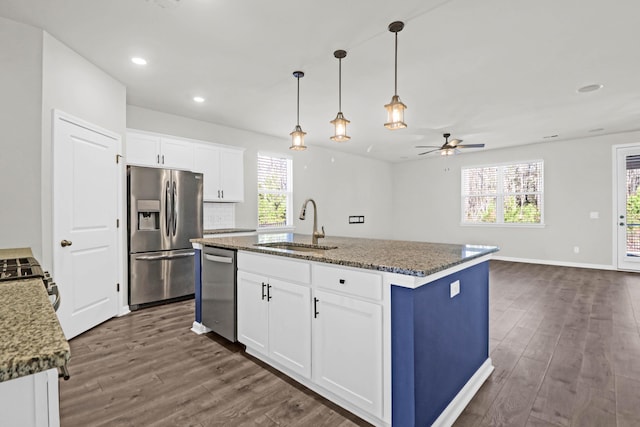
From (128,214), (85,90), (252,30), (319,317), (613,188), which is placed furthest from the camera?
(613,188)

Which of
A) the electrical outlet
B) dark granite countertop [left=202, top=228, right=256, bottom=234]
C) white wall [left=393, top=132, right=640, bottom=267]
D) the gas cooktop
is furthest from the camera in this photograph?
white wall [left=393, top=132, right=640, bottom=267]

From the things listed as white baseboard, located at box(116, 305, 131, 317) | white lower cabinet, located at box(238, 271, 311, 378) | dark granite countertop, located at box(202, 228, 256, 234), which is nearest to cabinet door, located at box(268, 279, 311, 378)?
white lower cabinet, located at box(238, 271, 311, 378)

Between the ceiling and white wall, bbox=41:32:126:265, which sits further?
white wall, bbox=41:32:126:265

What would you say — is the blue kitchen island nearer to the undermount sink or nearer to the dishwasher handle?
the undermount sink

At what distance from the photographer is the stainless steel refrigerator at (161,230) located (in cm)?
376

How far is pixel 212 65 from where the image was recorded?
10.4ft

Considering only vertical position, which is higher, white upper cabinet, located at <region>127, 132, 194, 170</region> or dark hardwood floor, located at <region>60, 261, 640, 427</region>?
white upper cabinet, located at <region>127, 132, 194, 170</region>

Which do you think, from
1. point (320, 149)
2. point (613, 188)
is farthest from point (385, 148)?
point (613, 188)

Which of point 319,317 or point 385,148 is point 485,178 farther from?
point 319,317

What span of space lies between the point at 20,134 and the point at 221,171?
2569 mm

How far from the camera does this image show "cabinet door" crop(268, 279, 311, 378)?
2018 millimetres

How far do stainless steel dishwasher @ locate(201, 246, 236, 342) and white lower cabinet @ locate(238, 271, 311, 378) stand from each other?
0.11 metres

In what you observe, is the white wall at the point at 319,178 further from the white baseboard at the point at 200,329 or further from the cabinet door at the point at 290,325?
the cabinet door at the point at 290,325

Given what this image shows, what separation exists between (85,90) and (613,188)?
8.32 m
